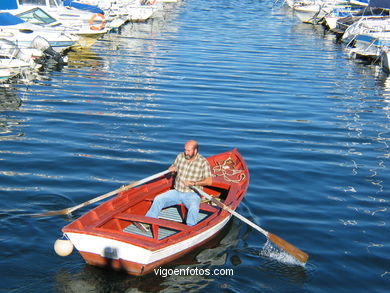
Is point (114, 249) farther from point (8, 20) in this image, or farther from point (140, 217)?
point (8, 20)

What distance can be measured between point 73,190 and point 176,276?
15.0ft

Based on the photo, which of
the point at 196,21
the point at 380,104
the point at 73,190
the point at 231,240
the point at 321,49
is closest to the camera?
the point at 231,240

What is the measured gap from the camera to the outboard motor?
89.4 feet

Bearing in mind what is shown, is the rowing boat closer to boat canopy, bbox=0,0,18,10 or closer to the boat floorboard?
the boat floorboard

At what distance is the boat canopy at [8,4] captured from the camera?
97.9 feet

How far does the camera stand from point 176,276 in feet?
34.0

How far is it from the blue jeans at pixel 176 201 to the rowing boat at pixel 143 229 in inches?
11.9

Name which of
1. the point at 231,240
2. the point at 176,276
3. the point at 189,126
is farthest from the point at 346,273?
the point at 189,126

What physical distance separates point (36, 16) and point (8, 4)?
1577mm

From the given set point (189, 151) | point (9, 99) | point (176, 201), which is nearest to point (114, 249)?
point (176, 201)

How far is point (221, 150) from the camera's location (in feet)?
58.1

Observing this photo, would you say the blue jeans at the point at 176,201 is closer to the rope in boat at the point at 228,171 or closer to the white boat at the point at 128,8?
the rope in boat at the point at 228,171

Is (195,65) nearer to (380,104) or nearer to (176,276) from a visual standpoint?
(380,104)

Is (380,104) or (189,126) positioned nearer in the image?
(189,126)
